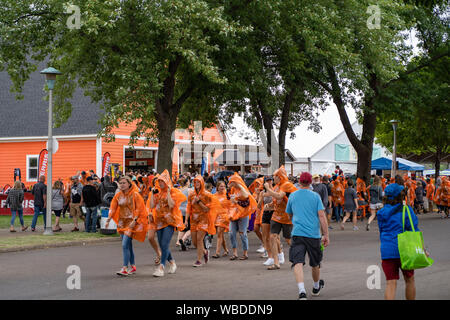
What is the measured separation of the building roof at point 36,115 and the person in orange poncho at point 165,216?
75.4 ft

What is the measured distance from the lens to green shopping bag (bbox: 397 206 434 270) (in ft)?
22.1

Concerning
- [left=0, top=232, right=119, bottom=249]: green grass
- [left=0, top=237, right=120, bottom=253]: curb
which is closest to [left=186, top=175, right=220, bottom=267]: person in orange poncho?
[left=0, top=237, right=120, bottom=253]: curb

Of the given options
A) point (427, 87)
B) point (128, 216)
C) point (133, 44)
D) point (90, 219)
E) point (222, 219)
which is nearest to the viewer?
point (128, 216)

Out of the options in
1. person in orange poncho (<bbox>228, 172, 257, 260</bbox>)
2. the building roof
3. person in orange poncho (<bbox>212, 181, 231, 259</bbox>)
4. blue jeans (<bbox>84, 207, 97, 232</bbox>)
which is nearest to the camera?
person in orange poncho (<bbox>228, 172, 257, 260</bbox>)

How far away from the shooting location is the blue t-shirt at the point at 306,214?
832 cm

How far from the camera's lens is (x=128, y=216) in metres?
10.8

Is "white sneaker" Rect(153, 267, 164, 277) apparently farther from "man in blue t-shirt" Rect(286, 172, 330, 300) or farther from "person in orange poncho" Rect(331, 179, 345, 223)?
"person in orange poncho" Rect(331, 179, 345, 223)

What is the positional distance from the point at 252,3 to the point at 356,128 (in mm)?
35860

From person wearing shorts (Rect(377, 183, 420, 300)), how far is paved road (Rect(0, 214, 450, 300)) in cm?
129

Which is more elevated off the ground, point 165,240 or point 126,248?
point 165,240

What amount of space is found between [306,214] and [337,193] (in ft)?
55.6

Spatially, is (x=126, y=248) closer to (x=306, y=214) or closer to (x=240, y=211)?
(x=306, y=214)

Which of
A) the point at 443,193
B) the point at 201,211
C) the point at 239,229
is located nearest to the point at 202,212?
the point at 201,211
